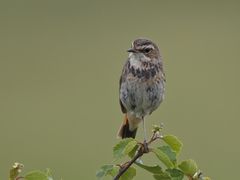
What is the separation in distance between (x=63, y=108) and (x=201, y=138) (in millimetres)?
3517

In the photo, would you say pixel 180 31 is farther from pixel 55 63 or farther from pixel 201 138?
pixel 201 138

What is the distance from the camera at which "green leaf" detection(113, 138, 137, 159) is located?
12.5 feet

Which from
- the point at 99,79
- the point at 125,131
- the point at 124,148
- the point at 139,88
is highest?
the point at 99,79

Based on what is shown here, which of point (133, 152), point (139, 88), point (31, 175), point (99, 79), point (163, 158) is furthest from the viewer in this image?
point (99, 79)

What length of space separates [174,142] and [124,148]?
22cm

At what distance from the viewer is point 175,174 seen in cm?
361

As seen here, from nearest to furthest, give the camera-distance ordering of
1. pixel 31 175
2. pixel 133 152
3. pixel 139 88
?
pixel 31 175 → pixel 133 152 → pixel 139 88

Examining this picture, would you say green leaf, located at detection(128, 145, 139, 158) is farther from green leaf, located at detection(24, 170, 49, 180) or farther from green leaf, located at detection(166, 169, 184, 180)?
Result: green leaf, located at detection(24, 170, 49, 180)

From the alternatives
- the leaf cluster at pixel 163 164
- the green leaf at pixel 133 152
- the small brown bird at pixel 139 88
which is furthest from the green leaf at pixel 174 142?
the small brown bird at pixel 139 88

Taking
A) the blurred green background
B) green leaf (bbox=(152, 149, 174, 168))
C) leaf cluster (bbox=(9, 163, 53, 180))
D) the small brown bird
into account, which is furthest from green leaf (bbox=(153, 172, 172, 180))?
the blurred green background

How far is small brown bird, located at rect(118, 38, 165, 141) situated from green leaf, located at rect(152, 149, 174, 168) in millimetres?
2264

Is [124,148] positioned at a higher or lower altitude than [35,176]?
higher

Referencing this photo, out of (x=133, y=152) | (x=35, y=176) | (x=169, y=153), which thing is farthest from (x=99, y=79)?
(x=35, y=176)

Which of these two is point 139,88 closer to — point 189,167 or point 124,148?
point 124,148
